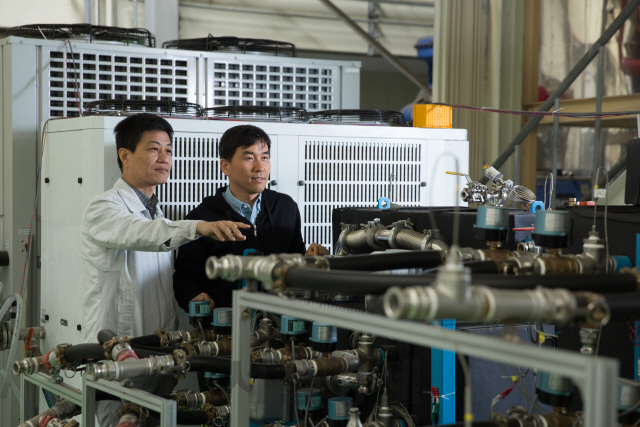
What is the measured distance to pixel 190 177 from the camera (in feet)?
7.54

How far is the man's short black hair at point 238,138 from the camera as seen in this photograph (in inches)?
85.7

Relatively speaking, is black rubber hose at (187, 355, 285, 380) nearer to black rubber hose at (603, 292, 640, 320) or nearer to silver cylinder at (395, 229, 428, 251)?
silver cylinder at (395, 229, 428, 251)

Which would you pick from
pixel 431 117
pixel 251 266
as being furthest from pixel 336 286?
pixel 431 117

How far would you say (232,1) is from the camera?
16.7 ft

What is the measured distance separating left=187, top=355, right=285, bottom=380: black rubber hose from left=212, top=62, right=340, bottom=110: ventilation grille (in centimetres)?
137

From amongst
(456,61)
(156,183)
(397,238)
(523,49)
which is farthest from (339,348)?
(523,49)

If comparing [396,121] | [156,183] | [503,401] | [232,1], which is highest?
[232,1]

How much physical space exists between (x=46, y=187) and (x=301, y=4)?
3323mm

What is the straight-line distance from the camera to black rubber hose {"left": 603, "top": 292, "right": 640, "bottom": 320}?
95cm

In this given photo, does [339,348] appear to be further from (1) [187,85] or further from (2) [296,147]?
(1) [187,85]

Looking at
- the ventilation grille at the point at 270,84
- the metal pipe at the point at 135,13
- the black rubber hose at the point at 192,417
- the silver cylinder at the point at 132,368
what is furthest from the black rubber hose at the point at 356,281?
the metal pipe at the point at 135,13

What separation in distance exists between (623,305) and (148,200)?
1.50 m

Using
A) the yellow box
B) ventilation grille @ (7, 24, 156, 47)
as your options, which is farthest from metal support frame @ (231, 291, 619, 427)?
ventilation grille @ (7, 24, 156, 47)

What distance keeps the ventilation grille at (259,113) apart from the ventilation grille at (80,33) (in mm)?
470
